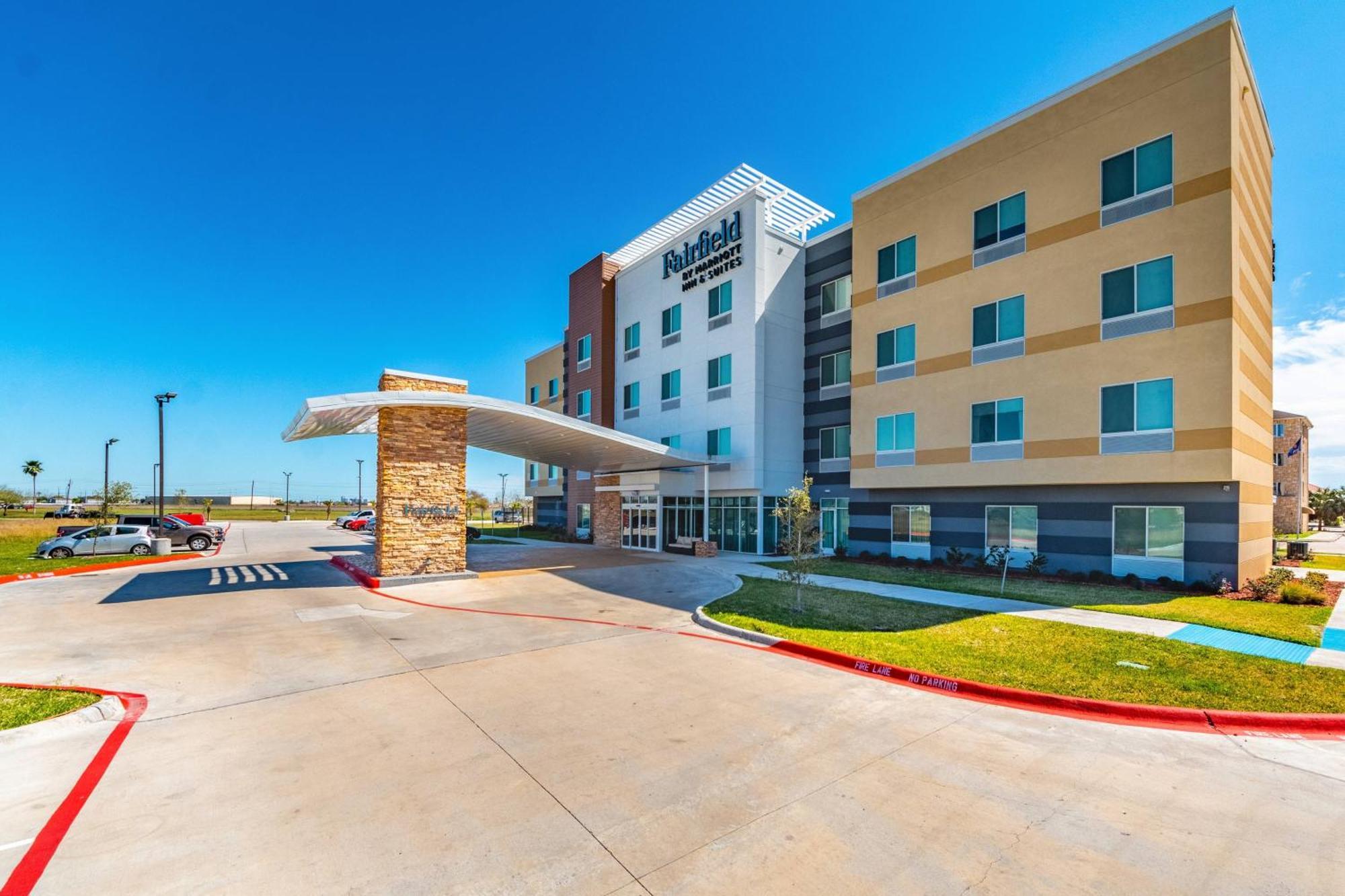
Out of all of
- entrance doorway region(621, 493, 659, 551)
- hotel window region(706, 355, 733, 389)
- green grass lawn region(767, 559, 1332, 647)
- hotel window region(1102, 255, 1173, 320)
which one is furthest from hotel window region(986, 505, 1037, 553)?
entrance doorway region(621, 493, 659, 551)

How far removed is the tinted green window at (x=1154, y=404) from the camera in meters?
17.8

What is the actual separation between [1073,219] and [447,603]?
2266 cm

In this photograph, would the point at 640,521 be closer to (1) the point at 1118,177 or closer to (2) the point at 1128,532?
(2) the point at 1128,532

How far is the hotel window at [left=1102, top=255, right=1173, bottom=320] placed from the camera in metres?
18.0

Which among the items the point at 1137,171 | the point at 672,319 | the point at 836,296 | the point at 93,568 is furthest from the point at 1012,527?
the point at 93,568

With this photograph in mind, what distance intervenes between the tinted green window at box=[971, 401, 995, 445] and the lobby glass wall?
1021 centimetres

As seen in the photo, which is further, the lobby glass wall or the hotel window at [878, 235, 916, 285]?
the lobby glass wall

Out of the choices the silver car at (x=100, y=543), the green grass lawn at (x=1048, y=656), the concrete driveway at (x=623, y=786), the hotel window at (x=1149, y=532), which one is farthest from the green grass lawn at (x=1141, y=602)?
the silver car at (x=100, y=543)

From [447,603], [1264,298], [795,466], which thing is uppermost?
[1264,298]

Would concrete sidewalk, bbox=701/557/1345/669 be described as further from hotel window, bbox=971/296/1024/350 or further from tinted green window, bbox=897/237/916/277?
tinted green window, bbox=897/237/916/277

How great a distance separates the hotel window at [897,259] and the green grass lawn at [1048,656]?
15.6 metres

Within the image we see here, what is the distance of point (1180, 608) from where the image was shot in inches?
585

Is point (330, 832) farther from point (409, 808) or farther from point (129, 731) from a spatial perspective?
point (129, 731)

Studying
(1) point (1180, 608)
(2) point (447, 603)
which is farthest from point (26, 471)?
(1) point (1180, 608)
